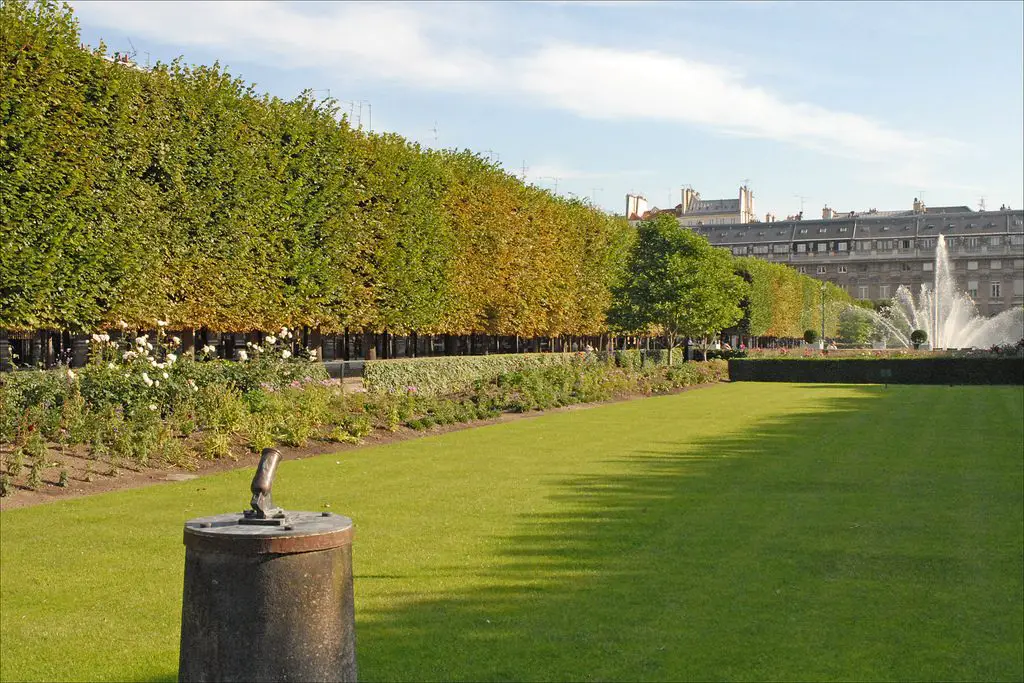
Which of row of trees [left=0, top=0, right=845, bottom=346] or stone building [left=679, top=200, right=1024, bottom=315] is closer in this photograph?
row of trees [left=0, top=0, right=845, bottom=346]

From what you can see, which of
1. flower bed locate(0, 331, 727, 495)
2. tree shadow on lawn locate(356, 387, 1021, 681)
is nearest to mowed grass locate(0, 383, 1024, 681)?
tree shadow on lawn locate(356, 387, 1021, 681)

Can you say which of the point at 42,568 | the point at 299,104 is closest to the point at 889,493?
the point at 42,568

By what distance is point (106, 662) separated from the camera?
22.3 ft

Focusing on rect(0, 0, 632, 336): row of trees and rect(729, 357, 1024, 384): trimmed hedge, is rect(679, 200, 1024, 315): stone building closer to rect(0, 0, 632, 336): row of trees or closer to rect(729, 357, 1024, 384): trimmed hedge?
rect(729, 357, 1024, 384): trimmed hedge

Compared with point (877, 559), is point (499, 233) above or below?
above

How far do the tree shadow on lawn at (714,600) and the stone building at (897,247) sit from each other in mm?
113426

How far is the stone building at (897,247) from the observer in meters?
116

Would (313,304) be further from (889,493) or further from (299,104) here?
(889,493)

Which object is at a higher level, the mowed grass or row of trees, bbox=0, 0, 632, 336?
row of trees, bbox=0, 0, 632, 336

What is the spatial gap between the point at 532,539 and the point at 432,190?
20.8 metres

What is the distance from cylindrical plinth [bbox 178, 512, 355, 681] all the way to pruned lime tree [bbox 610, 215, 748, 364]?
41.6m

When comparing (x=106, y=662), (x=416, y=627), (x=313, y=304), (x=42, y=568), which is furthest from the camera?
(x=313, y=304)

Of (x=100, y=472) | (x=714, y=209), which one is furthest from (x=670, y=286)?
(x=714, y=209)

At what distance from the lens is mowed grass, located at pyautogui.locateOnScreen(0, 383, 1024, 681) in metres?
6.77
